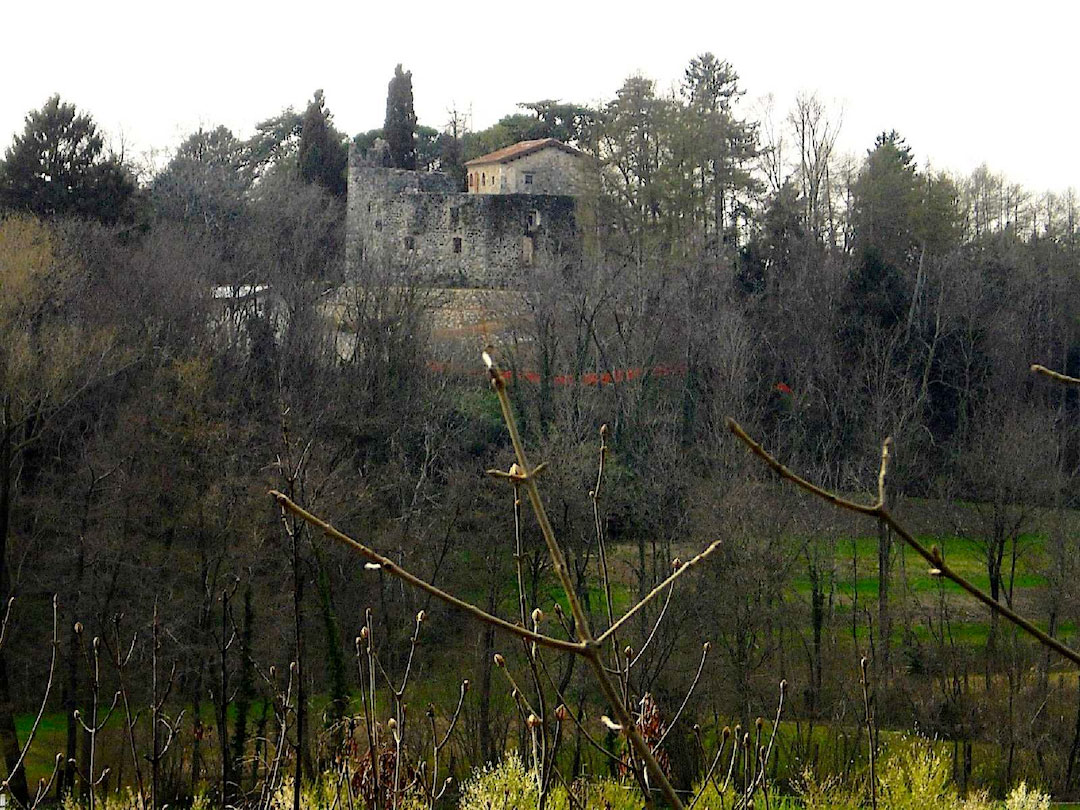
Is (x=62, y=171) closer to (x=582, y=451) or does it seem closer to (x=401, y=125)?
(x=582, y=451)

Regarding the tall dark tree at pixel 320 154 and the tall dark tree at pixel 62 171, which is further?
the tall dark tree at pixel 320 154

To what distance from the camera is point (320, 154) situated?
127 feet

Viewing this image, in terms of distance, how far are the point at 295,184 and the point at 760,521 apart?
2165cm

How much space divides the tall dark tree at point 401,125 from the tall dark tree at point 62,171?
14157 mm

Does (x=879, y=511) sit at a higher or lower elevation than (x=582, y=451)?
higher

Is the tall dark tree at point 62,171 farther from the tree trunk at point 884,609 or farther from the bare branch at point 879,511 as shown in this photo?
the bare branch at point 879,511

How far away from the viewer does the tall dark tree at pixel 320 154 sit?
126 ft

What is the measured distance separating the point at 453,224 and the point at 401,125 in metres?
6.38

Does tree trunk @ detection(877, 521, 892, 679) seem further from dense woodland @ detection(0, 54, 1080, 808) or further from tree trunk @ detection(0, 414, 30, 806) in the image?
tree trunk @ detection(0, 414, 30, 806)

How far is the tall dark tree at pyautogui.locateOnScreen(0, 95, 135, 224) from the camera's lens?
2427 cm

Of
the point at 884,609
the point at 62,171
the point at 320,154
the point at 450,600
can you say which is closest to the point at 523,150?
the point at 320,154

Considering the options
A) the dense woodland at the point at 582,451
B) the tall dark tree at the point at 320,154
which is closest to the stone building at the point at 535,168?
the dense woodland at the point at 582,451

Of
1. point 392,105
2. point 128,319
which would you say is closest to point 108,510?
point 128,319

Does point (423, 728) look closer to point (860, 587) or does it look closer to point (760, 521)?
point (760, 521)
